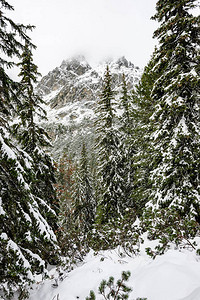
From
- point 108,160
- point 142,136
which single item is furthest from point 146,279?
point 108,160

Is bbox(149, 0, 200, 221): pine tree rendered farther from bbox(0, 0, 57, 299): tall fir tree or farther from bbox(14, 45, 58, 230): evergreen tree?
bbox(14, 45, 58, 230): evergreen tree

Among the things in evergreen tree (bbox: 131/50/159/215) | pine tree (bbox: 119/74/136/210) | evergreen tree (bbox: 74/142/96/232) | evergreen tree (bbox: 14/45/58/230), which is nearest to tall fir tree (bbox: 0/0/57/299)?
evergreen tree (bbox: 14/45/58/230)

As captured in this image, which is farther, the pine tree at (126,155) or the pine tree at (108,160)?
the pine tree at (126,155)

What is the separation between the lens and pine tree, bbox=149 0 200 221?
6.08 metres

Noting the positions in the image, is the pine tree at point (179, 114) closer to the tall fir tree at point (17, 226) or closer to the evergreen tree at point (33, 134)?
the tall fir tree at point (17, 226)

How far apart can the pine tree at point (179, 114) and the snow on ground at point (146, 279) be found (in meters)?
2.94

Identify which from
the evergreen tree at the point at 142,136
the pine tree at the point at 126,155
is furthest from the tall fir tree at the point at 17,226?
the pine tree at the point at 126,155

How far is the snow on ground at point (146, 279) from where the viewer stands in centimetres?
231

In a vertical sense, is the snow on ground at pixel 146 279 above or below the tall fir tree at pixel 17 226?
below

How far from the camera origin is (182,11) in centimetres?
691

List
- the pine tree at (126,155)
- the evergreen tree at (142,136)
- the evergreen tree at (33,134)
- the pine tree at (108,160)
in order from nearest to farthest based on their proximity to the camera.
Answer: the evergreen tree at (33,134)
the evergreen tree at (142,136)
the pine tree at (108,160)
the pine tree at (126,155)

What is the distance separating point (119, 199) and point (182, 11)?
11.6 m

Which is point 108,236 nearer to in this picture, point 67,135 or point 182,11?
point 182,11

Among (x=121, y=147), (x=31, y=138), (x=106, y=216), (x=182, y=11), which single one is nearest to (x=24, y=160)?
(x=31, y=138)
